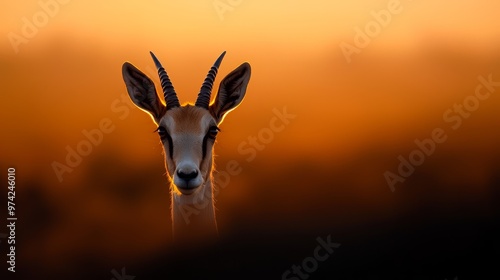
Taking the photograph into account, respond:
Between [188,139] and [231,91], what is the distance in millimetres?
1679

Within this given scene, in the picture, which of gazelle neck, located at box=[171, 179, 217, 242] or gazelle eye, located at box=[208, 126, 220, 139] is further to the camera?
gazelle eye, located at box=[208, 126, 220, 139]

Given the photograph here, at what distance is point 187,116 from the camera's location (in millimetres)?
16203

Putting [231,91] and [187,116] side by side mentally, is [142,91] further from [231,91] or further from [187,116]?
[231,91]

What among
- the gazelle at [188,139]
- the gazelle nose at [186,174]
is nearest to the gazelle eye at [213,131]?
the gazelle at [188,139]

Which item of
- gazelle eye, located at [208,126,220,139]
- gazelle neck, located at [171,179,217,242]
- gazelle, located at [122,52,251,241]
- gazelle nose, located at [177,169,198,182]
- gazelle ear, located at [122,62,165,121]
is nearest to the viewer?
gazelle nose, located at [177,169,198,182]

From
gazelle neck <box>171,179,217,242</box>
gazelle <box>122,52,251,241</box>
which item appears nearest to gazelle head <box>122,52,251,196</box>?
gazelle <box>122,52,251,241</box>

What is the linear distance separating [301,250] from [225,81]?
286 centimetres

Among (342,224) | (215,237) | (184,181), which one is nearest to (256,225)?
(342,224)

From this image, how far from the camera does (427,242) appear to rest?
1944 cm

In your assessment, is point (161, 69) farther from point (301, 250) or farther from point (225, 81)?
point (301, 250)

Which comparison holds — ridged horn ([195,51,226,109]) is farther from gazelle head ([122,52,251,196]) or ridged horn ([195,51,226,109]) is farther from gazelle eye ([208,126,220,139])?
gazelle eye ([208,126,220,139])

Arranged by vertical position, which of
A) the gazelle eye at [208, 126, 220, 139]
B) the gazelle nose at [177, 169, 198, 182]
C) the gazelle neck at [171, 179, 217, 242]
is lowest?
the gazelle neck at [171, 179, 217, 242]

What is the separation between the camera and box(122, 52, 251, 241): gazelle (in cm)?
1565

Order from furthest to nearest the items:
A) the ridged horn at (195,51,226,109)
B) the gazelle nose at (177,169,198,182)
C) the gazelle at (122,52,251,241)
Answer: the ridged horn at (195,51,226,109)
the gazelle at (122,52,251,241)
the gazelle nose at (177,169,198,182)
